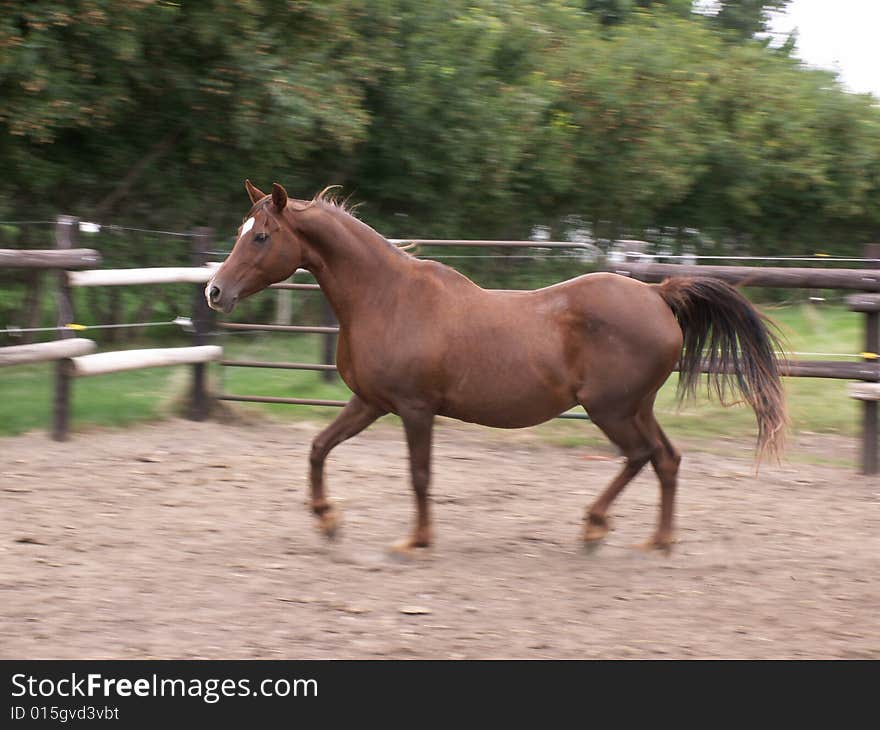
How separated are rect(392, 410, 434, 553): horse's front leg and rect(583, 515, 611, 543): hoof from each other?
2.45 ft

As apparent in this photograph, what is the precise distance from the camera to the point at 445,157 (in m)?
12.6

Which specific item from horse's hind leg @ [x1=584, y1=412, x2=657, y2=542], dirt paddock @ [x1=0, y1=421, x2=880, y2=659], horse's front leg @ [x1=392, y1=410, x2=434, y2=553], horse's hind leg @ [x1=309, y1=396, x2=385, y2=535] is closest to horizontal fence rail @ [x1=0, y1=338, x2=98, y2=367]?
dirt paddock @ [x1=0, y1=421, x2=880, y2=659]

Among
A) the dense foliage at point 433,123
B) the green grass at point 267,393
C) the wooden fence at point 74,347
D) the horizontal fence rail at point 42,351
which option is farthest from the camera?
the dense foliage at point 433,123

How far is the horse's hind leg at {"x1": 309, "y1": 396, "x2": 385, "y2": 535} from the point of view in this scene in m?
5.39

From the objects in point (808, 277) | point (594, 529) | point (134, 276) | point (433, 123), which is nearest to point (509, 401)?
point (594, 529)

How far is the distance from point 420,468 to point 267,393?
168 inches

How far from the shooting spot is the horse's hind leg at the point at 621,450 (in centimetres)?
524

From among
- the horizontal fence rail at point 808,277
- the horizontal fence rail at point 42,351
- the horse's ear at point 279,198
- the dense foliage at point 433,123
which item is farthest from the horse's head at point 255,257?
the dense foliage at point 433,123

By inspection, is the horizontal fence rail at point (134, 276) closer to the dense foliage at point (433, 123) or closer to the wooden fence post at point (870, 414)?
the dense foliage at point (433, 123)

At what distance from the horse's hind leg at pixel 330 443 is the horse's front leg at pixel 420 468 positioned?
223 mm

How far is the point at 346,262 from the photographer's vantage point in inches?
210

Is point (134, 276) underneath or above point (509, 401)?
above

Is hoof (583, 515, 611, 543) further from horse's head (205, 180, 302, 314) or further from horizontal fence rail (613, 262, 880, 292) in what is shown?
horizontal fence rail (613, 262, 880, 292)

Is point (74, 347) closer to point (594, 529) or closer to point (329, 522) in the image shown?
point (329, 522)
